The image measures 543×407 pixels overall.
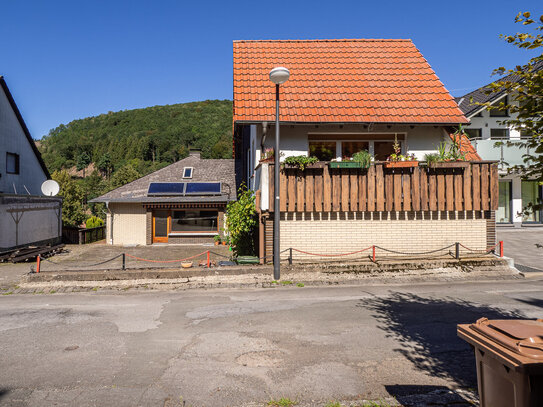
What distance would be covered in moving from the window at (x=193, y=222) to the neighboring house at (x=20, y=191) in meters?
6.62

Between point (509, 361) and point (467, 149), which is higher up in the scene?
point (467, 149)

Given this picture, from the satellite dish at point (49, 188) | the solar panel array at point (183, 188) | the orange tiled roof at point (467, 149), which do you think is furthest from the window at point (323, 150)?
the satellite dish at point (49, 188)

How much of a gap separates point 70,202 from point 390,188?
3048 cm

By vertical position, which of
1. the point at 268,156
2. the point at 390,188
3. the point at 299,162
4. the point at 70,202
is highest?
the point at 268,156

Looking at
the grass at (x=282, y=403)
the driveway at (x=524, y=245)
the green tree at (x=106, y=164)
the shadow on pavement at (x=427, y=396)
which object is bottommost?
the grass at (x=282, y=403)

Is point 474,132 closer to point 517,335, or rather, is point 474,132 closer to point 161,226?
point 161,226

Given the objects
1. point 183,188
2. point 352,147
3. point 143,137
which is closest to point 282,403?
point 352,147

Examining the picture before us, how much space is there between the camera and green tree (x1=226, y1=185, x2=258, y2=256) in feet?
40.8

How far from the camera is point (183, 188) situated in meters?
20.9

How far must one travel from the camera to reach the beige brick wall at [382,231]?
11462 mm

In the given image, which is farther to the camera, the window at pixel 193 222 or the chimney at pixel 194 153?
the chimney at pixel 194 153

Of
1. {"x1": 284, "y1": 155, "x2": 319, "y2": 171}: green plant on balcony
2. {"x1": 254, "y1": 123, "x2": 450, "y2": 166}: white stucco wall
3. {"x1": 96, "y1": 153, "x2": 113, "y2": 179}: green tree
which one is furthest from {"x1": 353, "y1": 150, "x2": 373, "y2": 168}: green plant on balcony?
{"x1": 96, "y1": 153, "x2": 113, "y2": 179}: green tree

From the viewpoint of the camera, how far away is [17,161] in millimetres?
20312

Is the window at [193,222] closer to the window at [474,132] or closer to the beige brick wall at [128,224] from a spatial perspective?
the beige brick wall at [128,224]
